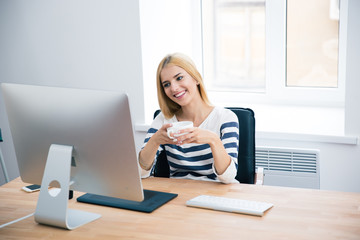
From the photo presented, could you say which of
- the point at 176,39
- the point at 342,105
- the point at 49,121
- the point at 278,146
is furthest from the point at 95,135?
the point at 342,105

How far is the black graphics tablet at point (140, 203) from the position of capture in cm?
171

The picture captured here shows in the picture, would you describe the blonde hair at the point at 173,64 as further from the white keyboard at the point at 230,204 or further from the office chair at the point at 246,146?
the white keyboard at the point at 230,204

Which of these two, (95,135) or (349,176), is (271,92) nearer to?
(349,176)

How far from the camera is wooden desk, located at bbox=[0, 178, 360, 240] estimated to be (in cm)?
148

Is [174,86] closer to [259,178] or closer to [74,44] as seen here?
[259,178]

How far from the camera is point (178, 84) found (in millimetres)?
2156

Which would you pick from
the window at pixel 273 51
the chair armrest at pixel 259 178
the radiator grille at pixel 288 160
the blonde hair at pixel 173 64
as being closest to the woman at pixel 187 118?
the blonde hair at pixel 173 64

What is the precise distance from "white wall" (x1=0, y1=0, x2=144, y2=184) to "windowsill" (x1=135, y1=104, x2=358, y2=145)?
0.40 meters

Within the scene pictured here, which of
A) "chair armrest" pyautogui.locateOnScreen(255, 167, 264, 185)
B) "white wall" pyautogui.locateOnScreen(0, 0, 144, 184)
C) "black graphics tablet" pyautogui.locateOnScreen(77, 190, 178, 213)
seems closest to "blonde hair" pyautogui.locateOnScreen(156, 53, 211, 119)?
"chair armrest" pyautogui.locateOnScreen(255, 167, 264, 185)

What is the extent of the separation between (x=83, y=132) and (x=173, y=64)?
714 millimetres

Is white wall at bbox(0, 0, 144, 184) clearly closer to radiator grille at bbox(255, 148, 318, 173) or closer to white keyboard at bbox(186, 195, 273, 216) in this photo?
radiator grille at bbox(255, 148, 318, 173)

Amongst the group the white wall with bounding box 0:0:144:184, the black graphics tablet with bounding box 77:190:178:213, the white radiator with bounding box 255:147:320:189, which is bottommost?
the white radiator with bounding box 255:147:320:189

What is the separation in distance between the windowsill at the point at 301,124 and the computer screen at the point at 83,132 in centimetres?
152

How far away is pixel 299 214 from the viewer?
5.24 feet
